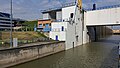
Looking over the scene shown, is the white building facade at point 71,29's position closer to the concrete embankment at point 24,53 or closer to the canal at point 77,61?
the concrete embankment at point 24,53

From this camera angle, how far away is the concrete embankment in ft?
52.8

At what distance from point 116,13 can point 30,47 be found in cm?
2280

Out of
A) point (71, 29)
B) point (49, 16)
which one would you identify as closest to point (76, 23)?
point (71, 29)

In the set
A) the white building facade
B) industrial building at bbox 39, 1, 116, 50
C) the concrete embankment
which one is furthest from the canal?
industrial building at bbox 39, 1, 116, 50

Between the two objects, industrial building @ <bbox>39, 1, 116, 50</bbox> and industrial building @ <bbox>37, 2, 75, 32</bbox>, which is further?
industrial building @ <bbox>37, 2, 75, 32</bbox>

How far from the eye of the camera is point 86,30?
1705 inches

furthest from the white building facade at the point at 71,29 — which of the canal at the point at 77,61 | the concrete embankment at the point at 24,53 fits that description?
the canal at the point at 77,61

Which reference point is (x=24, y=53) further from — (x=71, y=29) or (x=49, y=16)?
(x=49, y=16)

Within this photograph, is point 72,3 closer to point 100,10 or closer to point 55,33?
point 100,10

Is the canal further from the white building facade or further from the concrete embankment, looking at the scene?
the white building facade

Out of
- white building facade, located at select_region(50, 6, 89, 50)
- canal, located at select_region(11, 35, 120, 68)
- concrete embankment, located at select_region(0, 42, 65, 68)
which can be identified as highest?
white building facade, located at select_region(50, 6, 89, 50)

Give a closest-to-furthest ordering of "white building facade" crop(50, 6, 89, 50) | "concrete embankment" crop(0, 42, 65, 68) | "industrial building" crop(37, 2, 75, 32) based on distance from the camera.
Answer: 1. "concrete embankment" crop(0, 42, 65, 68)
2. "white building facade" crop(50, 6, 89, 50)
3. "industrial building" crop(37, 2, 75, 32)

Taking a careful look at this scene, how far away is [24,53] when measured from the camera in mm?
19062

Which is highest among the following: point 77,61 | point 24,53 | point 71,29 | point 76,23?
point 76,23
